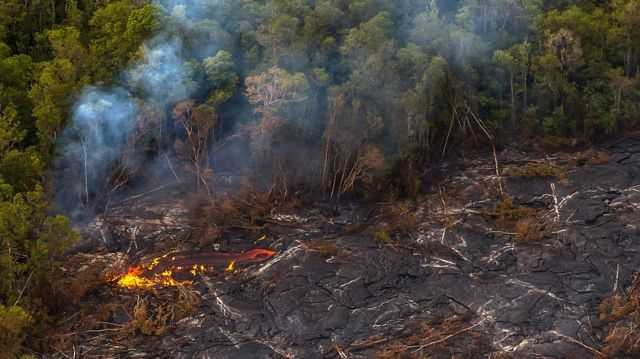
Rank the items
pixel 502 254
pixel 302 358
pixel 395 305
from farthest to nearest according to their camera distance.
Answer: pixel 502 254 < pixel 395 305 < pixel 302 358

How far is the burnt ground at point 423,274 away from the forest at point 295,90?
1.46 metres

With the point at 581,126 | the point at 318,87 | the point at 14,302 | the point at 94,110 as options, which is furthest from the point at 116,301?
the point at 581,126

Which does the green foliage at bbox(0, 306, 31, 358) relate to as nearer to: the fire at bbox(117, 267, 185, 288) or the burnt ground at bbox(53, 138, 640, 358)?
the burnt ground at bbox(53, 138, 640, 358)

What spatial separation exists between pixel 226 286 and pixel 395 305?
4.73 meters

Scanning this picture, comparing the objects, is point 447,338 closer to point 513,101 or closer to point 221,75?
point 513,101

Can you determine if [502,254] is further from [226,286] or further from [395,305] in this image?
[226,286]

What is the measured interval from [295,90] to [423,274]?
23.5 ft

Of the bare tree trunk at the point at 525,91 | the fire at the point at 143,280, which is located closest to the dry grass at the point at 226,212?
the fire at the point at 143,280

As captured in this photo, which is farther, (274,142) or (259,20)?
(259,20)

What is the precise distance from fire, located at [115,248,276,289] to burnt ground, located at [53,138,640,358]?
37 centimetres

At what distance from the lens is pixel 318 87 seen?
25031 millimetres

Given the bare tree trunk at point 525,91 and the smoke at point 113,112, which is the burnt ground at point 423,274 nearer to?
the smoke at point 113,112

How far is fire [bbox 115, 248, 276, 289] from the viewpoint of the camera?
68.5 ft

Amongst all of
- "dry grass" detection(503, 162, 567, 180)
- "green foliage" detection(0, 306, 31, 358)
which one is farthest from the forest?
"green foliage" detection(0, 306, 31, 358)
